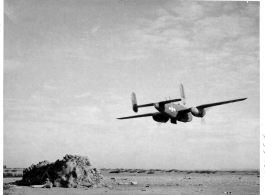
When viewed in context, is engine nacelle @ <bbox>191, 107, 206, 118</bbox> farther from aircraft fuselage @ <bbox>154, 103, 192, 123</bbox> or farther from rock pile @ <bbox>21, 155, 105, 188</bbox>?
rock pile @ <bbox>21, 155, 105, 188</bbox>

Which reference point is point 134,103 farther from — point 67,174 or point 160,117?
point 67,174

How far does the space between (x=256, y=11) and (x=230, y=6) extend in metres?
2.05

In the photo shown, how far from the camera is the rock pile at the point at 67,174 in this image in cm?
2142

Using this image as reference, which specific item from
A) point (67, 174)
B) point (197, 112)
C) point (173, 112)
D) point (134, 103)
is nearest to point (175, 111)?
point (173, 112)

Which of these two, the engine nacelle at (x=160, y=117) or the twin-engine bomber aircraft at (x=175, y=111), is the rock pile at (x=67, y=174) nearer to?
the twin-engine bomber aircraft at (x=175, y=111)

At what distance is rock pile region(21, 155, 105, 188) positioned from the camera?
70.3 feet

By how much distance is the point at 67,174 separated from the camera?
851 inches

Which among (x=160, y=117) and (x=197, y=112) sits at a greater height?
(x=197, y=112)

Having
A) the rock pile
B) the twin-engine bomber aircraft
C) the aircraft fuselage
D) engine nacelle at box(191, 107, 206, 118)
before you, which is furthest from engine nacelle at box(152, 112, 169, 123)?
the rock pile

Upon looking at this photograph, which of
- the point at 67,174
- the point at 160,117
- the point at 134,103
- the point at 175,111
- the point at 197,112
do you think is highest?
the point at 134,103
